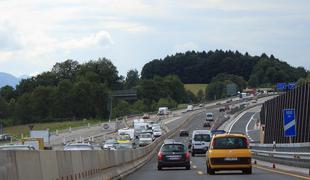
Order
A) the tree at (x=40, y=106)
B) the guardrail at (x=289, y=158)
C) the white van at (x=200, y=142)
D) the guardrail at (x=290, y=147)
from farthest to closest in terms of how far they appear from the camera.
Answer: the tree at (x=40, y=106) → the white van at (x=200, y=142) → the guardrail at (x=290, y=147) → the guardrail at (x=289, y=158)

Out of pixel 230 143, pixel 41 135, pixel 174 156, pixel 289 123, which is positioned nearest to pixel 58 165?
pixel 230 143

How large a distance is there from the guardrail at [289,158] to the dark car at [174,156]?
4.82 meters

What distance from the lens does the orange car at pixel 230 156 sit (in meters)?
29.4

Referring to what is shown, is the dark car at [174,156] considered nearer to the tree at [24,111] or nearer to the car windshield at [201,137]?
the car windshield at [201,137]

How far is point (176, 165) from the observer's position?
37188 mm

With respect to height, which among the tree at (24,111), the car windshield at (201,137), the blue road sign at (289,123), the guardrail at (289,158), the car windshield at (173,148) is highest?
the tree at (24,111)

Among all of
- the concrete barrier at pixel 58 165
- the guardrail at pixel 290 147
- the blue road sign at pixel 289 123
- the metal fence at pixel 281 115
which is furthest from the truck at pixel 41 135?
the concrete barrier at pixel 58 165

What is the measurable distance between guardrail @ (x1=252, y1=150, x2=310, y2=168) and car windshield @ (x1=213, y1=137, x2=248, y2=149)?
8.64 ft

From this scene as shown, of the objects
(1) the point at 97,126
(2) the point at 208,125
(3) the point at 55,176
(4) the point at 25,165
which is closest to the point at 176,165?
(3) the point at 55,176

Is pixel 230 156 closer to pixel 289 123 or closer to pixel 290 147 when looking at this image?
pixel 289 123

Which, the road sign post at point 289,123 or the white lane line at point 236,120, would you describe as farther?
the white lane line at point 236,120

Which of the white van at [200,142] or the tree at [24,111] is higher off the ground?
the tree at [24,111]

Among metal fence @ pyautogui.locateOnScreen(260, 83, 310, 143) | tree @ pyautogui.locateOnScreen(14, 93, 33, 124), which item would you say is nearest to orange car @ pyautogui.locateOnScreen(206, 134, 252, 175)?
metal fence @ pyautogui.locateOnScreen(260, 83, 310, 143)

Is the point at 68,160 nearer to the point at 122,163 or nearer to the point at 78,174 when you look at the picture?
the point at 78,174
